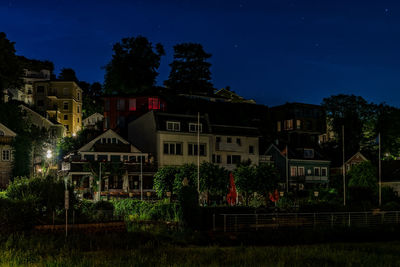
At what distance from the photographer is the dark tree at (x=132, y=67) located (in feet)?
303

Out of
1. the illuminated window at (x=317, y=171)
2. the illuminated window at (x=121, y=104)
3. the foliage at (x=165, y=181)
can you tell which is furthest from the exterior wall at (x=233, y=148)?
the foliage at (x=165, y=181)

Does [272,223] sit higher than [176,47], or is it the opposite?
[176,47]

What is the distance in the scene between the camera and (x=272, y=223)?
32.5 metres

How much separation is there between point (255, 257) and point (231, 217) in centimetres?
1177

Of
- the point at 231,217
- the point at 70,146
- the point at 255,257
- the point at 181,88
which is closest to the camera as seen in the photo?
the point at 255,257

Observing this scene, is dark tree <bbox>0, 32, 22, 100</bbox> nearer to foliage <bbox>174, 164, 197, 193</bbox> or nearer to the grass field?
foliage <bbox>174, 164, 197, 193</bbox>

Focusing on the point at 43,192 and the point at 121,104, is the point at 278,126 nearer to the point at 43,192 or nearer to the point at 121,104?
the point at 121,104

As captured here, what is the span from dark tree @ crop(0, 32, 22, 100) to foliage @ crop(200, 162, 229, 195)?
3759cm

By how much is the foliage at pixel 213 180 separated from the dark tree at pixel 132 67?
1522 inches

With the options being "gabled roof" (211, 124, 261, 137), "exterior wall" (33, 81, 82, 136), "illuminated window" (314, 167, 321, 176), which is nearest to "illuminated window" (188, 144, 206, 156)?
"gabled roof" (211, 124, 261, 137)

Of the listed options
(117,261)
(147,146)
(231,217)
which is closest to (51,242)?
(117,261)

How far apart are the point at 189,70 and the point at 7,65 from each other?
120 ft

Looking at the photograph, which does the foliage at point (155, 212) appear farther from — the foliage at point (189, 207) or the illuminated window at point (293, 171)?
the illuminated window at point (293, 171)

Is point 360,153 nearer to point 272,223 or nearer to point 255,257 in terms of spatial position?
point 272,223
